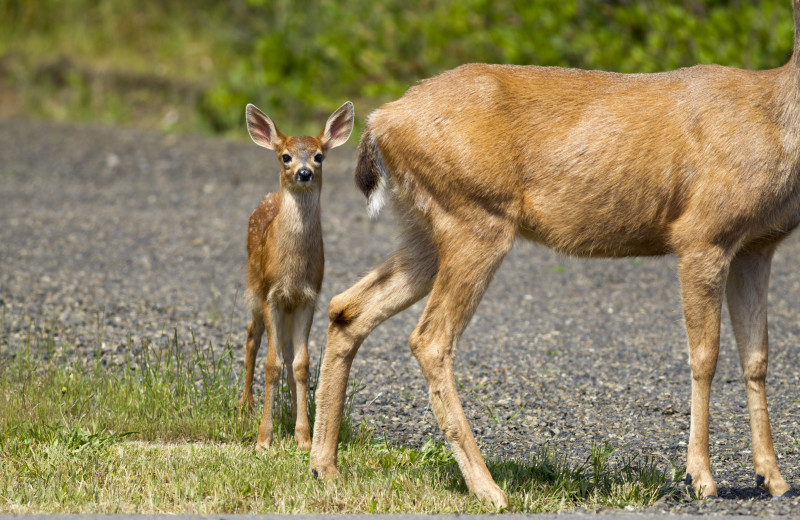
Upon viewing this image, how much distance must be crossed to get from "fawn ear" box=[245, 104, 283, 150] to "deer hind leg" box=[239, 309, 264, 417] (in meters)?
0.94

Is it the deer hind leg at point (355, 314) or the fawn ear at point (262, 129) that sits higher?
the fawn ear at point (262, 129)

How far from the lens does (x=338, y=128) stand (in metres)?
6.13

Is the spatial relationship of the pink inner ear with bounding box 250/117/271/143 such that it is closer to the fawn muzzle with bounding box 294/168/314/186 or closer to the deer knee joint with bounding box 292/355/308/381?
the fawn muzzle with bounding box 294/168/314/186

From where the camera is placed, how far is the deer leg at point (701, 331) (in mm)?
5020

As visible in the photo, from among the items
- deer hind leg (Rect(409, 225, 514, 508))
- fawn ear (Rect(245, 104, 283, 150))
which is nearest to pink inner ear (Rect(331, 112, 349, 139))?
fawn ear (Rect(245, 104, 283, 150))

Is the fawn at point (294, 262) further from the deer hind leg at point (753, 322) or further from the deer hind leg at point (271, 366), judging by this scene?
the deer hind leg at point (753, 322)

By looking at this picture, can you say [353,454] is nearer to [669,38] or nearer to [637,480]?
[637,480]

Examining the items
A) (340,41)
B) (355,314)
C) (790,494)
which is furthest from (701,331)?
(340,41)

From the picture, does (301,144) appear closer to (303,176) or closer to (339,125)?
(303,176)

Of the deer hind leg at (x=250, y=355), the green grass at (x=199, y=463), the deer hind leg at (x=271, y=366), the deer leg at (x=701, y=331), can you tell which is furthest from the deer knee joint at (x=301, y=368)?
the deer leg at (x=701, y=331)

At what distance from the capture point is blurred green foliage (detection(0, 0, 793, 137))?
13.8 meters

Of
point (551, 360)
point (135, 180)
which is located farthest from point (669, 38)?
point (551, 360)

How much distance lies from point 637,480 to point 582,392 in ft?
5.21

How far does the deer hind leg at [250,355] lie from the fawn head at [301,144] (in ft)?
2.64
